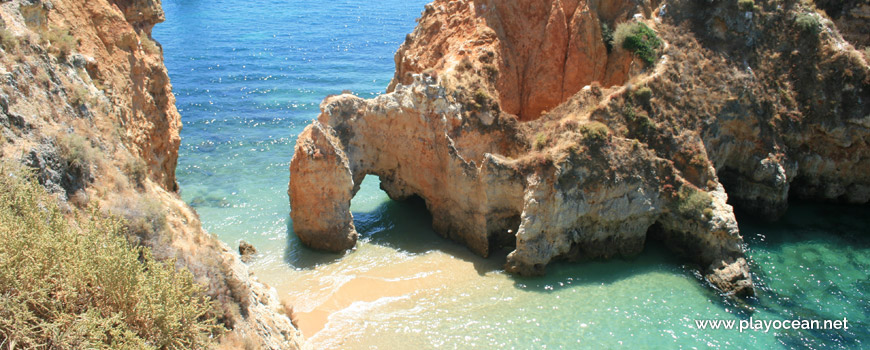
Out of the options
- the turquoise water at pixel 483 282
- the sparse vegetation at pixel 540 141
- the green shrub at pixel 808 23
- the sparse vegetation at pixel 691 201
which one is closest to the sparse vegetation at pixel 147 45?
the turquoise water at pixel 483 282

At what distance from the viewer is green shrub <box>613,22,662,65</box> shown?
72.1 feet

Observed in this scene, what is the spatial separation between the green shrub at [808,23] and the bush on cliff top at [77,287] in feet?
79.7

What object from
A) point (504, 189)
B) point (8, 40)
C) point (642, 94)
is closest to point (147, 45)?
point (8, 40)

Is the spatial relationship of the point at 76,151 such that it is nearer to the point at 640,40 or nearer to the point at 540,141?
the point at 540,141

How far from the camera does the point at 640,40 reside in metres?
22.1

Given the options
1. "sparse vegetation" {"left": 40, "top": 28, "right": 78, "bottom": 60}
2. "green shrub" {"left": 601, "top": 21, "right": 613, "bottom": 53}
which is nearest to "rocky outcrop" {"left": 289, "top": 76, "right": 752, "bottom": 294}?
"green shrub" {"left": 601, "top": 21, "right": 613, "bottom": 53}

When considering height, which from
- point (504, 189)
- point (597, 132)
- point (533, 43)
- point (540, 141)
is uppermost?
point (533, 43)

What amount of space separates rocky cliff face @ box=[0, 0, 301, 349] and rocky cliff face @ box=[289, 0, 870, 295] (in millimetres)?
6232

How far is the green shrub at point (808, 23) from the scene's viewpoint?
2311cm

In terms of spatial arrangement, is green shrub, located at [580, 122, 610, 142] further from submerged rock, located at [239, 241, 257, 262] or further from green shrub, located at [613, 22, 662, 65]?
submerged rock, located at [239, 241, 257, 262]

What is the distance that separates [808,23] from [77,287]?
26.0 metres

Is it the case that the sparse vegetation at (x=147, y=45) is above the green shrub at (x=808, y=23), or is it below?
below

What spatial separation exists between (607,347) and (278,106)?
26.4 meters

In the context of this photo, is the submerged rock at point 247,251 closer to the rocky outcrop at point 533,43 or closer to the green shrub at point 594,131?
the rocky outcrop at point 533,43
